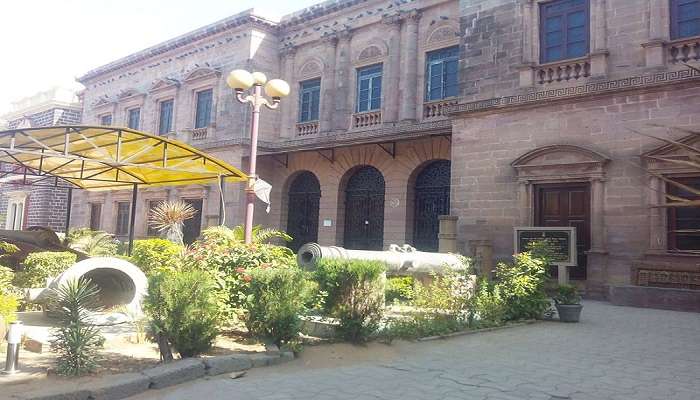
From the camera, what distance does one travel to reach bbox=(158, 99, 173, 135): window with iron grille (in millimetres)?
24594

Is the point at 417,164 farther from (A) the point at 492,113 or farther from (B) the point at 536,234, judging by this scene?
(B) the point at 536,234

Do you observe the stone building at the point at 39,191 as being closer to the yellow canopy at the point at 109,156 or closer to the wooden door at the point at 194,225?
the wooden door at the point at 194,225

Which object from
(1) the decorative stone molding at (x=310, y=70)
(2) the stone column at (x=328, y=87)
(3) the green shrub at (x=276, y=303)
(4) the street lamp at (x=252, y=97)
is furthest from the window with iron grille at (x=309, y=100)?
(3) the green shrub at (x=276, y=303)

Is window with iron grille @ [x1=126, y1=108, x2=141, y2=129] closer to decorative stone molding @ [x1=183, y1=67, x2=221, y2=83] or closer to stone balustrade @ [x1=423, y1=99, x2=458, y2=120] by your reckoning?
decorative stone molding @ [x1=183, y1=67, x2=221, y2=83]

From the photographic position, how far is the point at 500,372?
18.8 ft

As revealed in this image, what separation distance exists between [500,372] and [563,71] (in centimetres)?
963

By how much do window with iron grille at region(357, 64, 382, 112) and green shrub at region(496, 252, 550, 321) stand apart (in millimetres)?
10563

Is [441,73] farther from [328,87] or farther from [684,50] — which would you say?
[684,50]

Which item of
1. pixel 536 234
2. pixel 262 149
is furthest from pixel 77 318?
pixel 262 149

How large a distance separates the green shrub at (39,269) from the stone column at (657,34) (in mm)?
12596

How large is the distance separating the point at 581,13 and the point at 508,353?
9934 millimetres

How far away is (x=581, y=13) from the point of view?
1338cm

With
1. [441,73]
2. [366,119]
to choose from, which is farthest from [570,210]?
[366,119]

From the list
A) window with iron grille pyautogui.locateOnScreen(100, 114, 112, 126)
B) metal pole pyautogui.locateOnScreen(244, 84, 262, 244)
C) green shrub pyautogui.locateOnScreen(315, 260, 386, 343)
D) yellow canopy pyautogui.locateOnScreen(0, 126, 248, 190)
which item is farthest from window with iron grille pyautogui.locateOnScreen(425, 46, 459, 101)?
window with iron grille pyautogui.locateOnScreen(100, 114, 112, 126)
